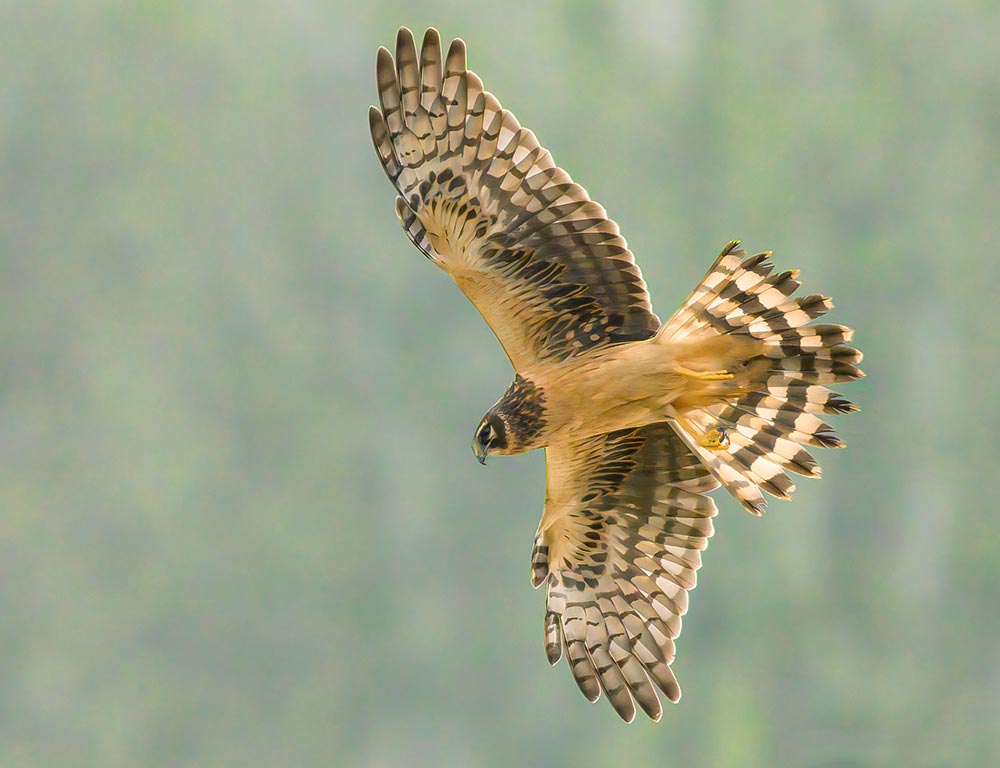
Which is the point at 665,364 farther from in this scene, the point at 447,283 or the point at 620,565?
the point at 447,283

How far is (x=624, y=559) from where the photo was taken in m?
4.65

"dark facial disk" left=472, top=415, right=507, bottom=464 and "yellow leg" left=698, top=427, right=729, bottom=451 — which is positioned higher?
"yellow leg" left=698, top=427, right=729, bottom=451

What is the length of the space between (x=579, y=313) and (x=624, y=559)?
107cm

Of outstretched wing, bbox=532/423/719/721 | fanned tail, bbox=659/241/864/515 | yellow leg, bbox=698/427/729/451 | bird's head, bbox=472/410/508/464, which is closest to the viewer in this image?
fanned tail, bbox=659/241/864/515

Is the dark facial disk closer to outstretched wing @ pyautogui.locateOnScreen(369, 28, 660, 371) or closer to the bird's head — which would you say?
the bird's head

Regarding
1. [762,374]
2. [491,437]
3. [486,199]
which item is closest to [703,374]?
[762,374]

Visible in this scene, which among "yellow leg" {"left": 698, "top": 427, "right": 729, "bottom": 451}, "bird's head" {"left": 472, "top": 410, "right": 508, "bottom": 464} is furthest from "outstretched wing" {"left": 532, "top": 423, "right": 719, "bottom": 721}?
"bird's head" {"left": 472, "top": 410, "right": 508, "bottom": 464}

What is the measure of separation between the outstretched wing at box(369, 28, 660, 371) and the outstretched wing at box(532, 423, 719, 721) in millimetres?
651

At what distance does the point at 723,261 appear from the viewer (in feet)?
12.8

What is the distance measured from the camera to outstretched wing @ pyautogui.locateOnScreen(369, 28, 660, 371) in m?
4.00

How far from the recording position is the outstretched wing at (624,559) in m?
4.49

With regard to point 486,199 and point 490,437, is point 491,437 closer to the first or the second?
point 490,437

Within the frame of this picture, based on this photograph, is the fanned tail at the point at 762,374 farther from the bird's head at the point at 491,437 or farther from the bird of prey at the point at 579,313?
the bird's head at the point at 491,437

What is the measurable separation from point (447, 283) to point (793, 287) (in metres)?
6.69
